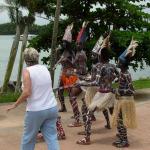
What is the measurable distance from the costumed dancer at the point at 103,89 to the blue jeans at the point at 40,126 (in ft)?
5.22

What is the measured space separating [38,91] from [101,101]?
6.09ft

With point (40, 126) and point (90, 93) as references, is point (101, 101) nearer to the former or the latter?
point (90, 93)

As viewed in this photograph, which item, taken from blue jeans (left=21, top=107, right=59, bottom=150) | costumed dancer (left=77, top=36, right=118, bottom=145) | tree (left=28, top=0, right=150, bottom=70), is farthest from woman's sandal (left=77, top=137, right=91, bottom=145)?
tree (left=28, top=0, right=150, bottom=70)

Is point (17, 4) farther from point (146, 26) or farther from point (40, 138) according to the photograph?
point (40, 138)

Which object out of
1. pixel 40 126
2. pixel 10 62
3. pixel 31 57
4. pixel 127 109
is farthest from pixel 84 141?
pixel 10 62

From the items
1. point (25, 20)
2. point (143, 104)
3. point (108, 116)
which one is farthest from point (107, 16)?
point (25, 20)

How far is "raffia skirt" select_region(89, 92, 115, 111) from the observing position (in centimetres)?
803

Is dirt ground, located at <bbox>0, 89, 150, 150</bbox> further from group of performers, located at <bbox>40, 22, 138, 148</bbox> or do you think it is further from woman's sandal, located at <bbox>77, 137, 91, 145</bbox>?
group of performers, located at <bbox>40, 22, 138, 148</bbox>

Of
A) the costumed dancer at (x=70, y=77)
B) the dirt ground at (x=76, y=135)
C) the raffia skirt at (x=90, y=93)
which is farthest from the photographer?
the costumed dancer at (x=70, y=77)

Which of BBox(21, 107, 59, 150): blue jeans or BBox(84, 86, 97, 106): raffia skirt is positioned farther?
BBox(84, 86, 97, 106): raffia skirt

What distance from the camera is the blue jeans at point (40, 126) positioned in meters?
6.38

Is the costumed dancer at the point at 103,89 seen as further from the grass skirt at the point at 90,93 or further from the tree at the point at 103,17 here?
the tree at the point at 103,17

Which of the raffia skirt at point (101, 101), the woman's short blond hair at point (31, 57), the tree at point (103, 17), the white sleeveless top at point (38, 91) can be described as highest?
the tree at point (103, 17)

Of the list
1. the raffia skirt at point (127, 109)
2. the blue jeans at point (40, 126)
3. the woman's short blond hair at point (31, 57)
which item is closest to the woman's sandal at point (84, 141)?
the raffia skirt at point (127, 109)
